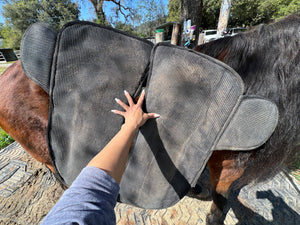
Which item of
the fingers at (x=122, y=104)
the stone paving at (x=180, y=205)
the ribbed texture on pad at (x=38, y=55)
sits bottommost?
the stone paving at (x=180, y=205)

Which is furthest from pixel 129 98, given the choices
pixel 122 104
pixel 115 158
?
A: pixel 115 158

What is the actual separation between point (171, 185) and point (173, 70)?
818mm

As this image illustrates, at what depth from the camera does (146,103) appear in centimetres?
95

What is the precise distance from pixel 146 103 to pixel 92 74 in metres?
0.42

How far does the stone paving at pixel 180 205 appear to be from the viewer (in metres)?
1.64

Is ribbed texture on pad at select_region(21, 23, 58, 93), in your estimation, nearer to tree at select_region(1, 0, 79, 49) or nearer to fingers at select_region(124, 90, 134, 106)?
fingers at select_region(124, 90, 134, 106)

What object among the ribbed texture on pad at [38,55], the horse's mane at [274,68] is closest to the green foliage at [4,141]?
the ribbed texture on pad at [38,55]

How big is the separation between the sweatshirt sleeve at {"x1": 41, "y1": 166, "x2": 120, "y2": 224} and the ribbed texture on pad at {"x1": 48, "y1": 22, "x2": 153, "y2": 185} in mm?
483

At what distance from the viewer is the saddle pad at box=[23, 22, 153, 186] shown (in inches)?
37.5

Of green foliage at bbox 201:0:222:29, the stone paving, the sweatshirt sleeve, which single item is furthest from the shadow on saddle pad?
green foliage at bbox 201:0:222:29

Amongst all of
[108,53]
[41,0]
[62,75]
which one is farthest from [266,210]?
[41,0]

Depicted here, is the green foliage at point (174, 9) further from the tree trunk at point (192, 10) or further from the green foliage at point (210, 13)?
the tree trunk at point (192, 10)

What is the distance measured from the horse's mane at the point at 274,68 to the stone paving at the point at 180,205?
683 millimetres

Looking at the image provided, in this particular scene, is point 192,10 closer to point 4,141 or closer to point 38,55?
point 38,55
